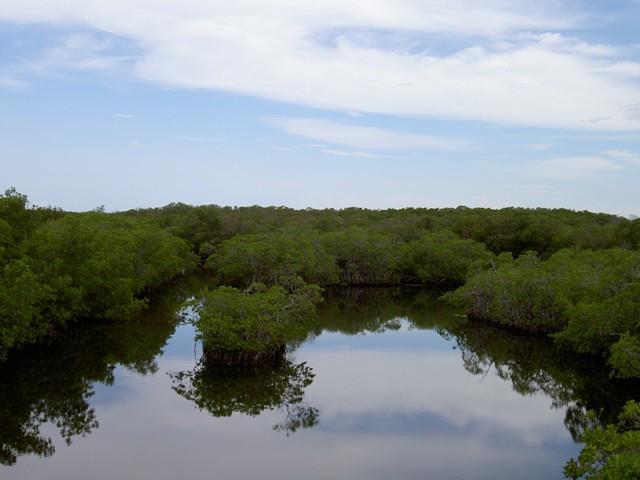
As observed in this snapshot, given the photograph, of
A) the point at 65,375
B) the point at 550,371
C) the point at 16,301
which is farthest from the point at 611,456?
the point at 65,375

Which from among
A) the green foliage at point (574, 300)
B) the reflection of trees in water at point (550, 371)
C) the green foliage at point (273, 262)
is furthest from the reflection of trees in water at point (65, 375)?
the green foliage at point (574, 300)

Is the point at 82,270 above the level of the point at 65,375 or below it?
above

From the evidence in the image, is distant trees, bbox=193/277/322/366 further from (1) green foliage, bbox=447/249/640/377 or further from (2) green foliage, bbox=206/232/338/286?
(2) green foliage, bbox=206/232/338/286

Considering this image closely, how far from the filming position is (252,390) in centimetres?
1862

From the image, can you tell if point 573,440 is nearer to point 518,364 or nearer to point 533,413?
point 533,413

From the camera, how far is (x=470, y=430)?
1620 centimetres

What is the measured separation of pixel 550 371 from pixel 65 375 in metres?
15.7

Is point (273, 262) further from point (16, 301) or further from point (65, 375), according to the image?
point (16, 301)

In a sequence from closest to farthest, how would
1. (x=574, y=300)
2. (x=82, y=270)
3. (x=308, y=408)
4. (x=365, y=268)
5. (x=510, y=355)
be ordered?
(x=308, y=408)
(x=510, y=355)
(x=82, y=270)
(x=574, y=300)
(x=365, y=268)

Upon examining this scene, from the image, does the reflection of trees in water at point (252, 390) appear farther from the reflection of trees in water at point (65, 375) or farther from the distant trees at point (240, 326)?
the reflection of trees in water at point (65, 375)

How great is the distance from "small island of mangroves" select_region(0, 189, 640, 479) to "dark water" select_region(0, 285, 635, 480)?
71 mm

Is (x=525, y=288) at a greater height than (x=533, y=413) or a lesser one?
greater

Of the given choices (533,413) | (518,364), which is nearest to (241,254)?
(518,364)

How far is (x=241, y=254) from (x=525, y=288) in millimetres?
16816
